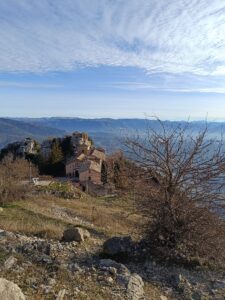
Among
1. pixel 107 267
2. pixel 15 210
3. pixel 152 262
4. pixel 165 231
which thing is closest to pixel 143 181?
pixel 165 231

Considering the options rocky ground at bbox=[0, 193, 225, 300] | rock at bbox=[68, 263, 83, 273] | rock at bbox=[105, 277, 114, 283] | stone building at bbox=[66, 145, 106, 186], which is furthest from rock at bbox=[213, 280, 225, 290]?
stone building at bbox=[66, 145, 106, 186]

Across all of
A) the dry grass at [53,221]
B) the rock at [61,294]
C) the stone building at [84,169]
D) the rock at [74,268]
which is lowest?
the stone building at [84,169]

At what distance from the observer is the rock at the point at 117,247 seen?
10.1 metres

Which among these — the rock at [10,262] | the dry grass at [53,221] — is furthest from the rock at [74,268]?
the dry grass at [53,221]

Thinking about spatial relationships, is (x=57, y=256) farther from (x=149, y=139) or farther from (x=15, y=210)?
(x=15, y=210)

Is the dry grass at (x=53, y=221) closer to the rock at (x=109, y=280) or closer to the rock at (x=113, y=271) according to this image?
the rock at (x=113, y=271)

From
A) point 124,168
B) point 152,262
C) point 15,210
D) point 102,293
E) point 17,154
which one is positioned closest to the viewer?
point 102,293

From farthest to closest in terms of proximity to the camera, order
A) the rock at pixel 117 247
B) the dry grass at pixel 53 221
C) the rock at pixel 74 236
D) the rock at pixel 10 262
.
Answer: the dry grass at pixel 53 221 → the rock at pixel 74 236 → the rock at pixel 117 247 → the rock at pixel 10 262

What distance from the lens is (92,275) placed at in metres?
8.16

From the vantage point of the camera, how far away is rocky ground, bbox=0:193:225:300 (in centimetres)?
722

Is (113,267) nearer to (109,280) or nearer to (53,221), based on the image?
(109,280)

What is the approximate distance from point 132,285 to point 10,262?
2353mm

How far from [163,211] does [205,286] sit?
234cm

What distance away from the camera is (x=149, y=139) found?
36.5 feet
